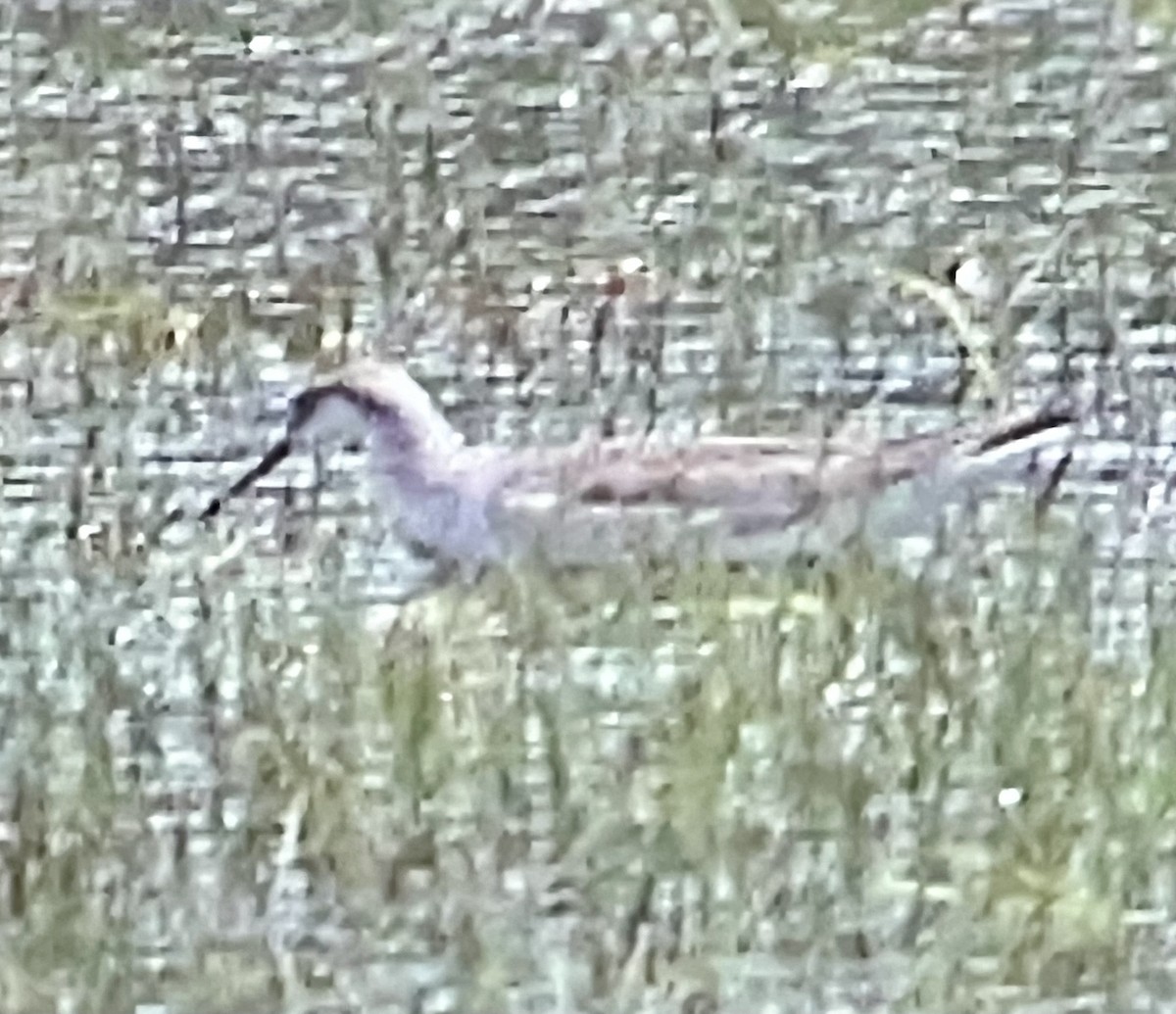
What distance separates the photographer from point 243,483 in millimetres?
553

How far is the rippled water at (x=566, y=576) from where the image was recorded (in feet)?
1.81

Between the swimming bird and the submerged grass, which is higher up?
the swimming bird

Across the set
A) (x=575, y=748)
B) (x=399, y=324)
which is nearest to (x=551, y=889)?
(x=575, y=748)

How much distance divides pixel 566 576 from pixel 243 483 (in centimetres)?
9

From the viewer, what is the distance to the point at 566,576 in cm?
55

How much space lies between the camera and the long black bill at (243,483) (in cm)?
55

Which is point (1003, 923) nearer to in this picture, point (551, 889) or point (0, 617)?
point (551, 889)

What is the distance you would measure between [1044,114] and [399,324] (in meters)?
0.17

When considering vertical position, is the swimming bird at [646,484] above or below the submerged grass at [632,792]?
above

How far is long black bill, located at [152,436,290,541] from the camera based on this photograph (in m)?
0.55

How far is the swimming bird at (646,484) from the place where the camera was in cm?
55

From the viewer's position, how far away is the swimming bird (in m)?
0.55

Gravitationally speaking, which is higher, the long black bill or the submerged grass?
the long black bill

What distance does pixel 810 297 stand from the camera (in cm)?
56
